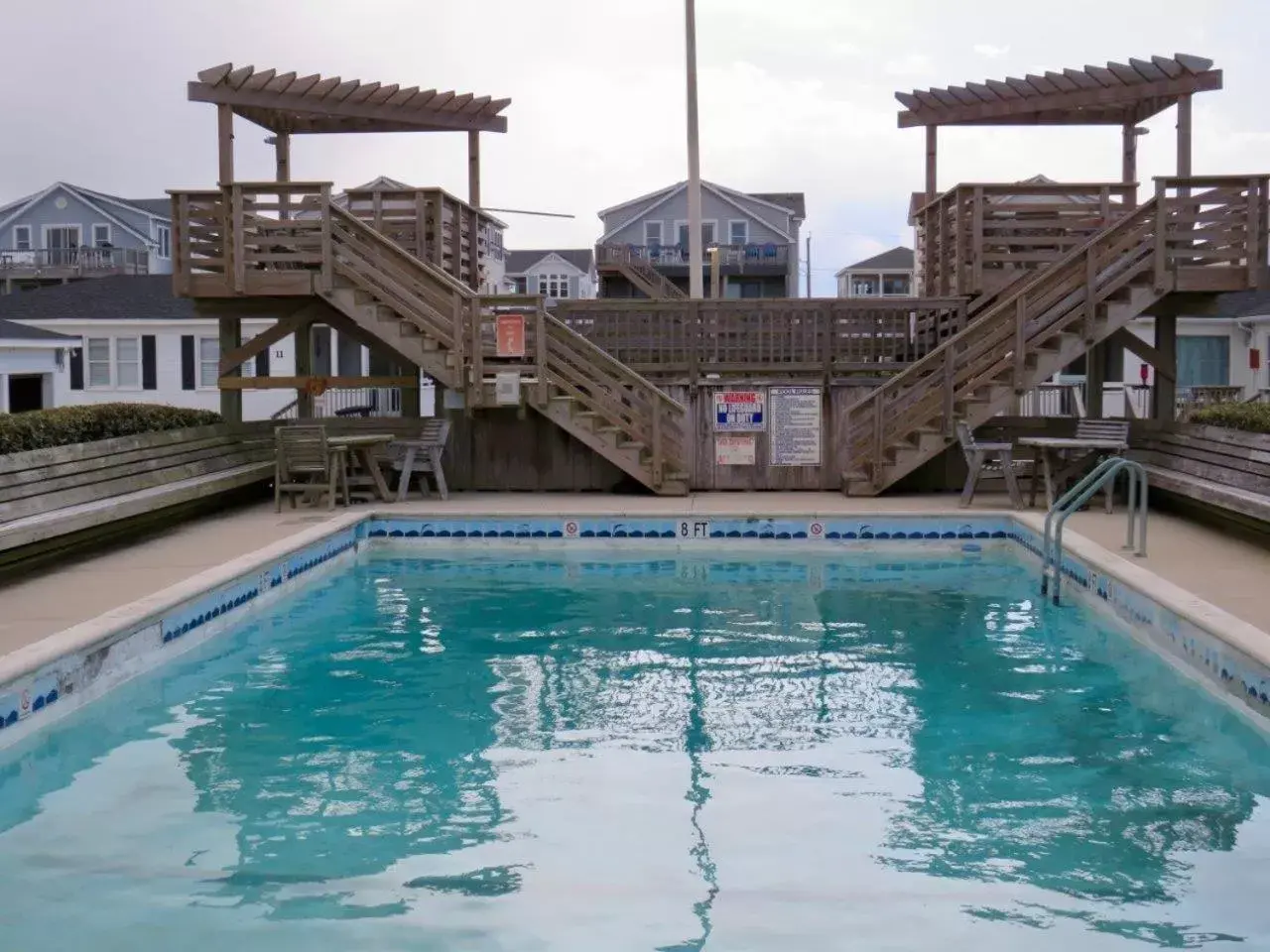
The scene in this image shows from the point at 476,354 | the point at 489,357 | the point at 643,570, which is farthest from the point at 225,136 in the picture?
the point at 643,570

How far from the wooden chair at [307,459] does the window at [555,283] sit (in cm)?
4802

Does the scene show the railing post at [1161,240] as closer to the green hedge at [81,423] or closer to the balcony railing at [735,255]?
the green hedge at [81,423]

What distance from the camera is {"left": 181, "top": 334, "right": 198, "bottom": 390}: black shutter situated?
116 ft

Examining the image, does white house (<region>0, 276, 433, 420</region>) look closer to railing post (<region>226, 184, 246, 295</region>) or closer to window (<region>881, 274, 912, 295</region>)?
railing post (<region>226, 184, 246, 295</region>)

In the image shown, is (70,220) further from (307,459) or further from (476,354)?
(476,354)

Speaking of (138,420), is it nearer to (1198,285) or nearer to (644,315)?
(644,315)

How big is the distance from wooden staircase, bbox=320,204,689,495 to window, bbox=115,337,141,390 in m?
21.7

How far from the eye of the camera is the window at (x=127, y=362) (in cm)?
3547

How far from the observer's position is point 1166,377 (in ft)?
54.7

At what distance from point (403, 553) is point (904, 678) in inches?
250

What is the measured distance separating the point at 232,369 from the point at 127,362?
19926 mm

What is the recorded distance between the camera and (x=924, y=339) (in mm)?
16766

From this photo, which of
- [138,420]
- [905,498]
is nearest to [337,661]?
[138,420]

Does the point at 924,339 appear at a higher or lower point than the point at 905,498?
higher
